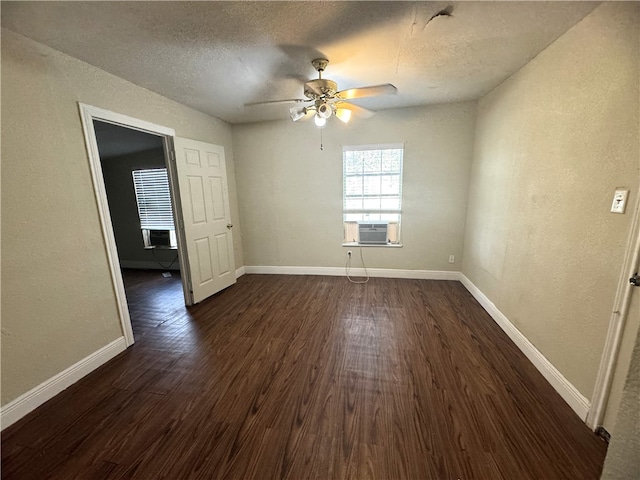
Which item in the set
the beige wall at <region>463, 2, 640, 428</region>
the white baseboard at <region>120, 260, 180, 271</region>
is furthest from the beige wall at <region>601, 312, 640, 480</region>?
the white baseboard at <region>120, 260, 180, 271</region>

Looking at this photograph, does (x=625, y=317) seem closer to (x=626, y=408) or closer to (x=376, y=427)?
(x=626, y=408)

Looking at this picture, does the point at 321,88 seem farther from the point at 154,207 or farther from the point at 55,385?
the point at 154,207

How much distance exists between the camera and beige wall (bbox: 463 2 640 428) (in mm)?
1357

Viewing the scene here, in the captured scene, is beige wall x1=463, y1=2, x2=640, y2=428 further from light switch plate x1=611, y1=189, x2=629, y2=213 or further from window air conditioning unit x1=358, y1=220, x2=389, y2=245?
window air conditioning unit x1=358, y1=220, x2=389, y2=245

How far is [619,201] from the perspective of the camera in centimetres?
133

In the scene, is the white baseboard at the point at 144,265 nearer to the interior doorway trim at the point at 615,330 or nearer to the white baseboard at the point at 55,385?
the white baseboard at the point at 55,385

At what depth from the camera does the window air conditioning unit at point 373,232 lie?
12.5ft

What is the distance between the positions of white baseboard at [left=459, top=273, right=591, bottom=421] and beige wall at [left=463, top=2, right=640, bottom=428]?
5 centimetres

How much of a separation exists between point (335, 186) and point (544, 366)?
302 centimetres

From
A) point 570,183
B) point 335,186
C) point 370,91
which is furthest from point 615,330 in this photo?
point 335,186

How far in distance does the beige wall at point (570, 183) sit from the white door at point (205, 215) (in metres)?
3.48

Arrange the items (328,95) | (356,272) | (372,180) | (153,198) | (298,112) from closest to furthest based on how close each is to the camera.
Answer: (328,95)
(298,112)
(372,180)
(356,272)
(153,198)

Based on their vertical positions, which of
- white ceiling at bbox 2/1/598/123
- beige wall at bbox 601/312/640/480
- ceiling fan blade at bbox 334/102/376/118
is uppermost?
white ceiling at bbox 2/1/598/123

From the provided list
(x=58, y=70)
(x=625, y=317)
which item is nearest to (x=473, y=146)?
(x=625, y=317)
